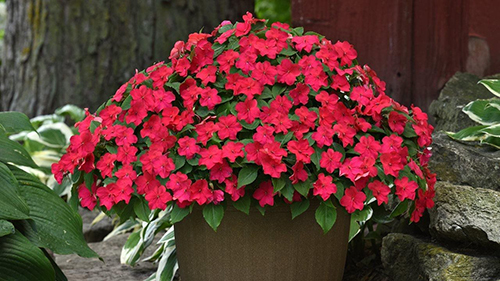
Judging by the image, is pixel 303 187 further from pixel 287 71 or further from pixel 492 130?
pixel 492 130

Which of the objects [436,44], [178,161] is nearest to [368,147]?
[178,161]

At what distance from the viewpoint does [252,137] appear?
200 centimetres

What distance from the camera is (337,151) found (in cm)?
196

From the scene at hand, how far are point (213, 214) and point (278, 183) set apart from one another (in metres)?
0.21

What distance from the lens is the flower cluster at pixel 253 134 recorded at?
1.90m

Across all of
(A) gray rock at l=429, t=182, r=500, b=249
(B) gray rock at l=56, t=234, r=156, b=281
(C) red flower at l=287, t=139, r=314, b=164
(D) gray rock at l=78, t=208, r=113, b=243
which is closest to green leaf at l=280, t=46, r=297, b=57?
(C) red flower at l=287, t=139, r=314, b=164

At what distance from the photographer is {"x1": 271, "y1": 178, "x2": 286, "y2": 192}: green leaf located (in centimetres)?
185

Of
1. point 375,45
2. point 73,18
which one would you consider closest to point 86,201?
point 375,45

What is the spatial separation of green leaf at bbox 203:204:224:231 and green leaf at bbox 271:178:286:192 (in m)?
0.18

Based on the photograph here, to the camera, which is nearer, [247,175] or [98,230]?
[247,175]

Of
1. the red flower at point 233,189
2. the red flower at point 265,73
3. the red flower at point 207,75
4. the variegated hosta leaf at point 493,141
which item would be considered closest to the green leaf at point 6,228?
the red flower at point 233,189

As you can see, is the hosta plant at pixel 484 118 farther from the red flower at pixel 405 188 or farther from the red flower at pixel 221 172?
the red flower at pixel 221 172

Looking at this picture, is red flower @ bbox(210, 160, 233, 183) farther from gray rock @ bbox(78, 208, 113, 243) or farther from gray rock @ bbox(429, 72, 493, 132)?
gray rock @ bbox(78, 208, 113, 243)

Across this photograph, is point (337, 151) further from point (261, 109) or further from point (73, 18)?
point (73, 18)
